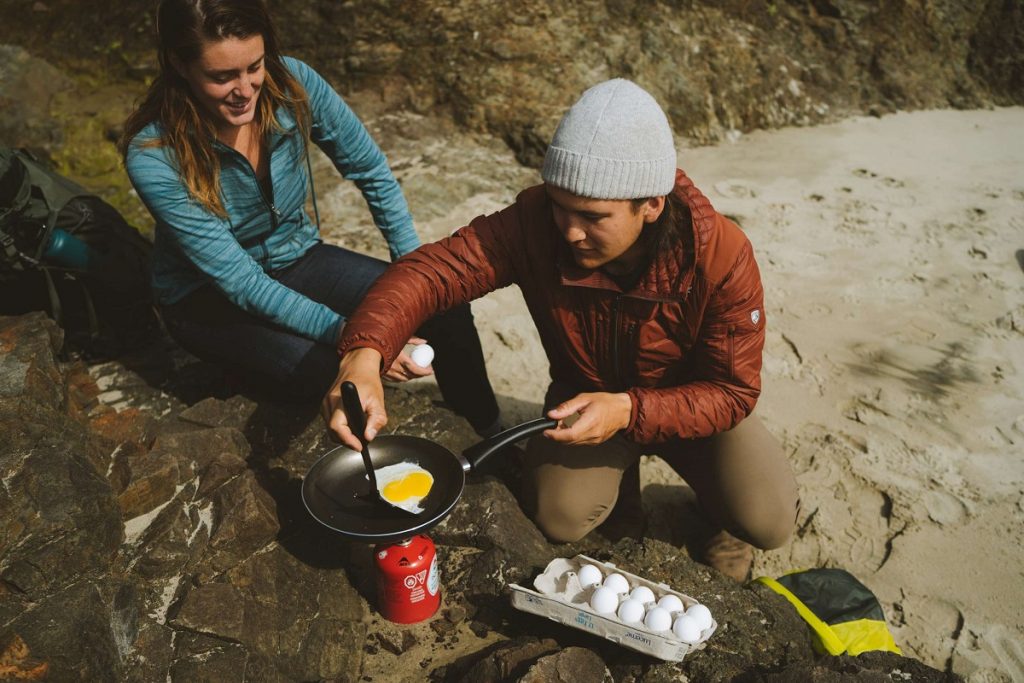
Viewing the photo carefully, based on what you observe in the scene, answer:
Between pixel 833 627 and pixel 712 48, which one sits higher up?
pixel 712 48

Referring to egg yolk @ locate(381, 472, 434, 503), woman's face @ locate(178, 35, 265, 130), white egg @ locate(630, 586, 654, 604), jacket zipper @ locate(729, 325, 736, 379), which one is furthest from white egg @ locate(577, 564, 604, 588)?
woman's face @ locate(178, 35, 265, 130)

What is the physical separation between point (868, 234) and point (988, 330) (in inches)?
44.7

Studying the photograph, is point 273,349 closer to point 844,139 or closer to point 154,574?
point 154,574

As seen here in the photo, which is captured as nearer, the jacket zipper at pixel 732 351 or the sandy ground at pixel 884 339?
the jacket zipper at pixel 732 351

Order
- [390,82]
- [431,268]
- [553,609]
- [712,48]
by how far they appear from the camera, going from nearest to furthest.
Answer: [553,609] → [431,268] → [390,82] → [712,48]

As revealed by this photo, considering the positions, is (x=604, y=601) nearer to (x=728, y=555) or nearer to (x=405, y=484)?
(x=405, y=484)

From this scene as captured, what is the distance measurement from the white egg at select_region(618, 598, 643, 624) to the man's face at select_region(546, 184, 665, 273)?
1.03 m

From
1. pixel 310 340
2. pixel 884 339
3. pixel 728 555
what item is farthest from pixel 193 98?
pixel 884 339

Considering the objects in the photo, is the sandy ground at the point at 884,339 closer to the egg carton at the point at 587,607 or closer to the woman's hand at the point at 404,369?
the egg carton at the point at 587,607

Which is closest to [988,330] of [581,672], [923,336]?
[923,336]

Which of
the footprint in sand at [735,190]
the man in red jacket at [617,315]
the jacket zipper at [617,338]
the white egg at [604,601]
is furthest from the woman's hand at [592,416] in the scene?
the footprint in sand at [735,190]

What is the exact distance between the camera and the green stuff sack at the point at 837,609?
2.72 meters

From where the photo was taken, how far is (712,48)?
7.16 meters

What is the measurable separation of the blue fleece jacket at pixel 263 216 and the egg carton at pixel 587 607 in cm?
121
